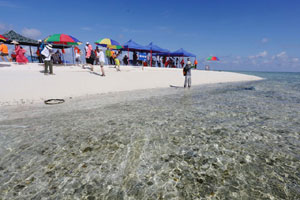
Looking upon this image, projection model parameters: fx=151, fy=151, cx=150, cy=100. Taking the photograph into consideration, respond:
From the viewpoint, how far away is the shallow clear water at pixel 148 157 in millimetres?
2785

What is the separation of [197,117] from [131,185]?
451 centimetres

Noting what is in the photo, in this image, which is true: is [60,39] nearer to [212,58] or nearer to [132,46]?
[132,46]

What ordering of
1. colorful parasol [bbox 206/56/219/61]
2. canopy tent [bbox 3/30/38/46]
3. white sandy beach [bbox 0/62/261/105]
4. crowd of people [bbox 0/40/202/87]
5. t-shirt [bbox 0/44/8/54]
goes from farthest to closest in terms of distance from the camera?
1. colorful parasol [bbox 206/56/219/61]
2. canopy tent [bbox 3/30/38/46]
3. t-shirt [bbox 0/44/8/54]
4. crowd of people [bbox 0/40/202/87]
5. white sandy beach [bbox 0/62/261/105]

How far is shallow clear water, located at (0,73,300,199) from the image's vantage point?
2785 millimetres

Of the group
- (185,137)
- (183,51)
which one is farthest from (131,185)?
(183,51)

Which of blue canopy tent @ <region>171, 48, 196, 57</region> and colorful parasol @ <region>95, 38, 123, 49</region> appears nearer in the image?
colorful parasol @ <region>95, 38, 123, 49</region>

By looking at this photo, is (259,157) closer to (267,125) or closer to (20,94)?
(267,125)

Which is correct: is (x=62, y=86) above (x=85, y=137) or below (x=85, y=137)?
above

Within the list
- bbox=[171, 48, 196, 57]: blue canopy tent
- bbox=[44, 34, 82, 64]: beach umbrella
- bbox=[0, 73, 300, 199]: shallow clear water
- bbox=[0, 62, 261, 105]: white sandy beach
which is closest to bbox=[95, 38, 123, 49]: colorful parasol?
bbox=[44, 34, 82, 64]: beach umbrella

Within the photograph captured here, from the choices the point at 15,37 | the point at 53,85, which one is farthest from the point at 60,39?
the point at 53,85

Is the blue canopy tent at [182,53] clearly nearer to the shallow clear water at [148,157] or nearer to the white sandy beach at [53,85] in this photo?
the white sandy beach at [53,85]

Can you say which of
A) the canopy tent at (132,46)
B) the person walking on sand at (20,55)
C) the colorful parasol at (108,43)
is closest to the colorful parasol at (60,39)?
the person walking on sand at (20,55)

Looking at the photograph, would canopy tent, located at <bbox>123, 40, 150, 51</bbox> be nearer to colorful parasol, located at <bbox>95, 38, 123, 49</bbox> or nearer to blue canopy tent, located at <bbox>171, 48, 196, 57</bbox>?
colorful parasol, located at <bbox>95, 38, 123, 49</bbox>

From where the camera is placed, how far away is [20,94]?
928 centimetres
